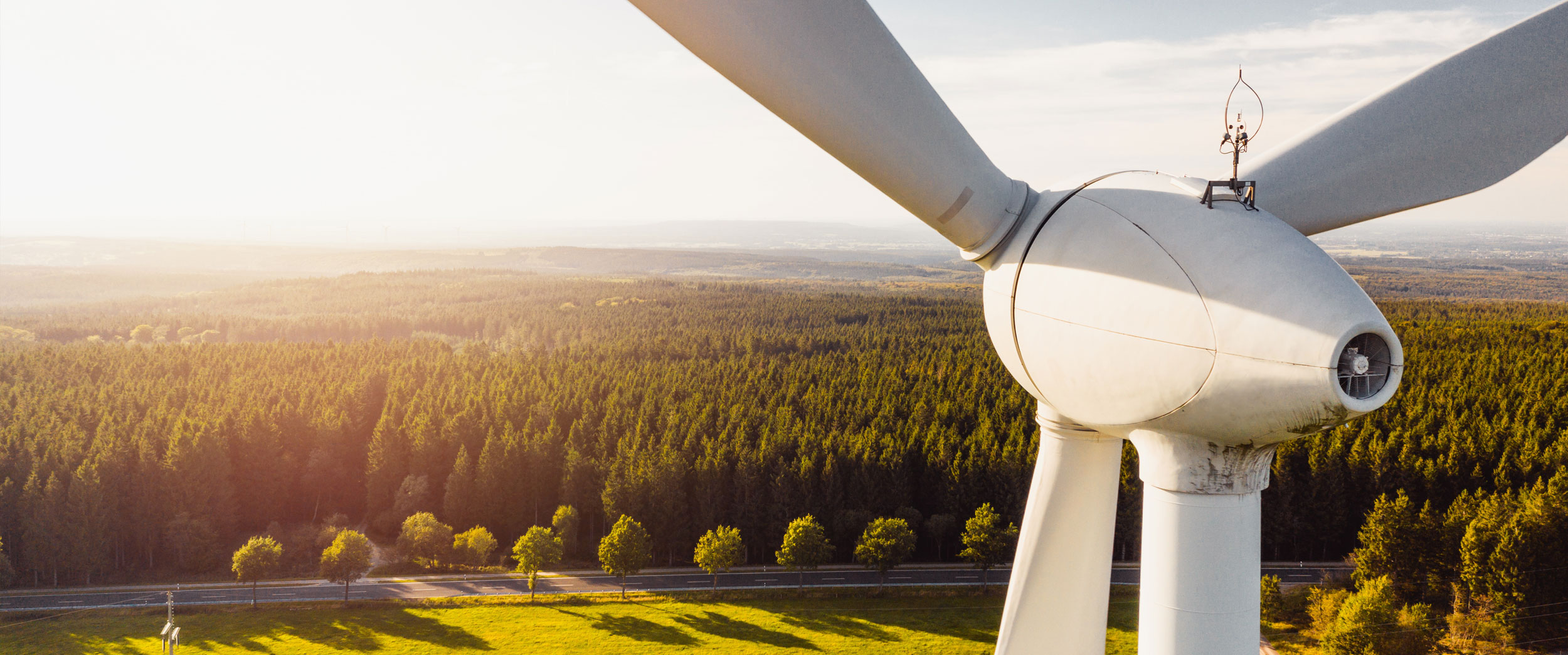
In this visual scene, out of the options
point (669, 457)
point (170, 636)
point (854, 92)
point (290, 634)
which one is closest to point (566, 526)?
point (669, 457)

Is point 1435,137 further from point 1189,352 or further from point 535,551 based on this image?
point 535,551

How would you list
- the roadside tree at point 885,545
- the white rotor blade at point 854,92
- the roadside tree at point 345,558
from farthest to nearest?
the roadside tree at point 885,545 → the roadside tree at point 345,558 → the white rotor blade at point 854,92

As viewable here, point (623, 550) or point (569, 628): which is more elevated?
point (623, 550)

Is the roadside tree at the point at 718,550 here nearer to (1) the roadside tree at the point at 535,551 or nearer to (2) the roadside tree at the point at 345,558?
(1) the roadside tree at the point at 535,551

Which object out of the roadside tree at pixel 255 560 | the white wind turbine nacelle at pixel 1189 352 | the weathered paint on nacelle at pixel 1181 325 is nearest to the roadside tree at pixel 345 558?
the roadside tree at pixel 255 560

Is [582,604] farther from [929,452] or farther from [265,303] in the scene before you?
[265,303]

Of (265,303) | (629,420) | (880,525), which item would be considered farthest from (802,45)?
(265,303)

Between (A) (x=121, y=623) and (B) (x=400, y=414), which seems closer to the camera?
(A) (x=121, y=623)
